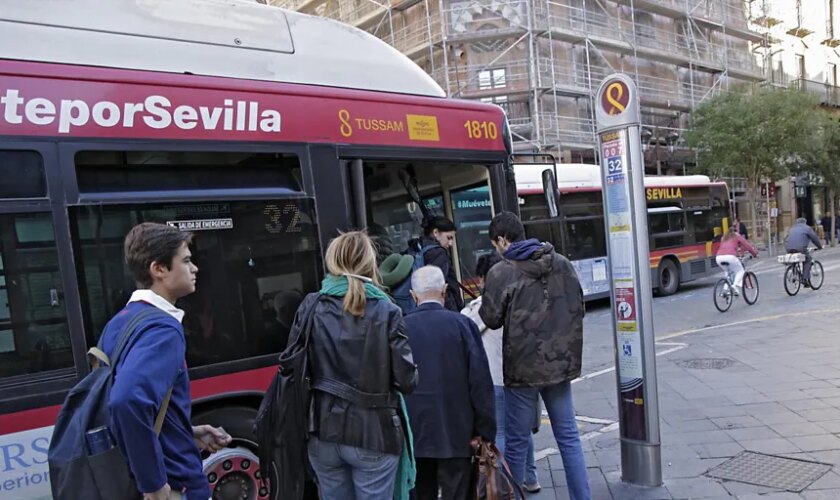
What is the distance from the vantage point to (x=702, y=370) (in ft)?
23.1

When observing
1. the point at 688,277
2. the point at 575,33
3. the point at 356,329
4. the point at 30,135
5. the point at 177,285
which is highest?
the point at 575,33

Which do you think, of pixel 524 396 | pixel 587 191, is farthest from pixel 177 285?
pixel 587 191

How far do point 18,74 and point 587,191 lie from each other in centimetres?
1224

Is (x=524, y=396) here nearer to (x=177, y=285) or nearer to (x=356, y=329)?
(x=356, y=329)

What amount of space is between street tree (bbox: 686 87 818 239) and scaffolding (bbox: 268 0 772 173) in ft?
10.5

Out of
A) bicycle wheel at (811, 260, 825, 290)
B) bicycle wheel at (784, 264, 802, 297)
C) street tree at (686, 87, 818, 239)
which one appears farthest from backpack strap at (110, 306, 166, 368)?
street tree at (686, 87, 818, 239)

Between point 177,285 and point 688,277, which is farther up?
point 177,285

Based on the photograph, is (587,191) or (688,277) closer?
(587,191)

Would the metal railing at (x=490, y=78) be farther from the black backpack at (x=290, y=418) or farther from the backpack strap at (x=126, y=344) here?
the backpack strap at (x=126, y=344)

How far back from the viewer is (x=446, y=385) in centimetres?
291

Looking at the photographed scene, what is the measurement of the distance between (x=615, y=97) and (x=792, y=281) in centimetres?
1131

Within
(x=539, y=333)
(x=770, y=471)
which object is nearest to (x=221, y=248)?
(x=539, y=333)

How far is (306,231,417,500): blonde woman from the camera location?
98.1 inches

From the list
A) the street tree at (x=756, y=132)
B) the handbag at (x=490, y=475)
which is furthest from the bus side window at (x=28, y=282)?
the street tree at (x=756, y=132)
